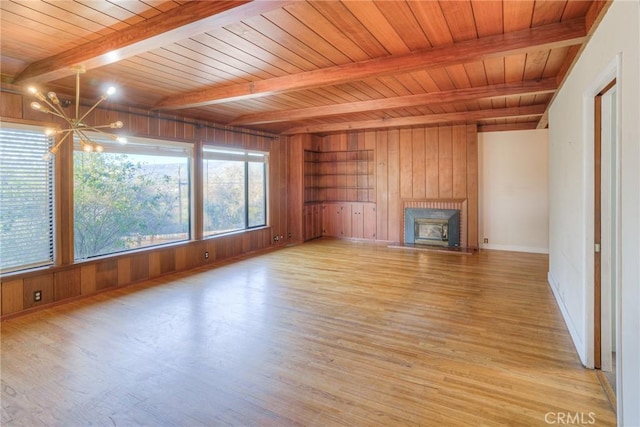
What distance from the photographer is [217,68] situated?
3734 millimetres

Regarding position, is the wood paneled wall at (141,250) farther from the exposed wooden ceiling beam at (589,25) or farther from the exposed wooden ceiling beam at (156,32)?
the exposed wooden ceiling beam at (589,25)

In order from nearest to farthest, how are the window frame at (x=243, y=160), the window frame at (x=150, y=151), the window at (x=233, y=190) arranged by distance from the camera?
the window frame at (x=150, y=151)
the window frame at (x=243, y=160)
the window at (x=233, y=190)

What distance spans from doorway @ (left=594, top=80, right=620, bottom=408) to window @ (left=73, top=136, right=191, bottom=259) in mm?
5473

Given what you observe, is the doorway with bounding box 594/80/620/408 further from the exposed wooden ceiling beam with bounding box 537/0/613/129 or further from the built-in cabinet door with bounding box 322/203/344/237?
the built-in cabinet door with bounding box 322/203/344/237

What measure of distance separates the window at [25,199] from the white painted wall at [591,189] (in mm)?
5245

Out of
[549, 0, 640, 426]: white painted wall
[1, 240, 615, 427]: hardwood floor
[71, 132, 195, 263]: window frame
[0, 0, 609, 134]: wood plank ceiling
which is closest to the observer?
[549, 0, 640, 426]: white painted wall

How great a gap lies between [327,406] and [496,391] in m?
1.17

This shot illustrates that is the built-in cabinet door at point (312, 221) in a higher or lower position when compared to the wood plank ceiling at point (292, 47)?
lower

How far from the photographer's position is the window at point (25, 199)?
12.5ft

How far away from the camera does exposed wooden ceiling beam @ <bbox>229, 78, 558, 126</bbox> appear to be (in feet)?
14.3

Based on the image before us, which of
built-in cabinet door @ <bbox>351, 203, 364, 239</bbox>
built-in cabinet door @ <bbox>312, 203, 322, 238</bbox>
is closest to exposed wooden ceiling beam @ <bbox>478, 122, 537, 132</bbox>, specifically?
built-in cabinet door @ <bbox>351, 203, 364, 239</bbox>

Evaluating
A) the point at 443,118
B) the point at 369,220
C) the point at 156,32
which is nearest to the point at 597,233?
the point at 156,32

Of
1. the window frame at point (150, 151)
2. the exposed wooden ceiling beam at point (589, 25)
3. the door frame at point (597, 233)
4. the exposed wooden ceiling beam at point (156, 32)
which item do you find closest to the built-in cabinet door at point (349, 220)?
the window frame at point (150, 151)

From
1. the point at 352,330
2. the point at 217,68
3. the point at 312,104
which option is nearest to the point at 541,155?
the point at 312,104
